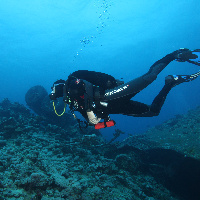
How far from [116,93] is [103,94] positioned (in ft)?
1.25

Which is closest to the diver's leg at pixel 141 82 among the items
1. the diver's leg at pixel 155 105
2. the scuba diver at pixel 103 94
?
the scuba diver at pixel 103 94

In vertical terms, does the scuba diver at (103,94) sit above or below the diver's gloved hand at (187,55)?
below

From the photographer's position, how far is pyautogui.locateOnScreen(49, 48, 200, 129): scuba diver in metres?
3.92

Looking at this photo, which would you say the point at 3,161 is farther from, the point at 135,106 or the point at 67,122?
the point at 67,122

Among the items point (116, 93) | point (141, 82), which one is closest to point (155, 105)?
point (141, 82)

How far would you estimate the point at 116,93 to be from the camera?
13.6ft

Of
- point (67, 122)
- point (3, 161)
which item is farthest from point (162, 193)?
point (67, 122)

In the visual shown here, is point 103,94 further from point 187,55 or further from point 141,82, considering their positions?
point 187,55

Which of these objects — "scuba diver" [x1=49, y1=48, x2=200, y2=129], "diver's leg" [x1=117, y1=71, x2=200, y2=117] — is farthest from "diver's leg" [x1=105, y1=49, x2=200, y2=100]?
"diver's leg" [x1=117, y1=71, x2=200, y2=117]

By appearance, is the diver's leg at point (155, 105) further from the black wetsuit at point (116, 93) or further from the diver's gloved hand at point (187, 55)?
the diver's gloved hand at point (187, 55)

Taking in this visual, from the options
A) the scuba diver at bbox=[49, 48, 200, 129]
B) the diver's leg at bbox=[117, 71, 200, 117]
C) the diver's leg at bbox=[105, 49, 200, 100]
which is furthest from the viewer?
the diver's leg at bbox=[117, 71, 200, 117]

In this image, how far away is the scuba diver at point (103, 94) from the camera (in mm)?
3920

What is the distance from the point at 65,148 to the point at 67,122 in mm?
8116

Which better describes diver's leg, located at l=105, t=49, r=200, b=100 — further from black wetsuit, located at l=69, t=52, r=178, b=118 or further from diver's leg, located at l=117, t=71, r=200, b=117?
diver's leg, located at l=117, t=71, r=200, b=117
